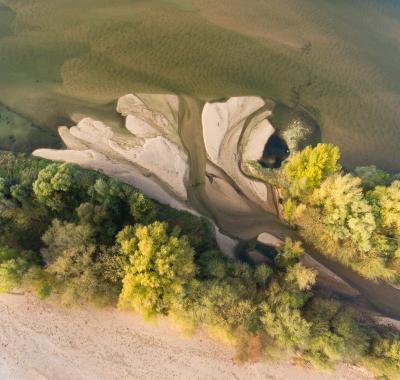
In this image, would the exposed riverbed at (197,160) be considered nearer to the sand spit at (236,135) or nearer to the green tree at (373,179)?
the sand spit at (236,135)

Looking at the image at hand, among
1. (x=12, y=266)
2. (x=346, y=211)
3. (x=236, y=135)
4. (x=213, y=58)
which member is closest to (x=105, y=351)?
(x=12, y=266)

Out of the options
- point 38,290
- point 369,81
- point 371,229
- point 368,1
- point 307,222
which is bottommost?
point 38,290

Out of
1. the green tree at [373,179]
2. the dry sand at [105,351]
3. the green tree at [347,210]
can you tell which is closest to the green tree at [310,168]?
the green tree at [347,210]

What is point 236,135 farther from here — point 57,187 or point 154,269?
point 57,187

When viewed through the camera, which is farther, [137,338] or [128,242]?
[137,338]

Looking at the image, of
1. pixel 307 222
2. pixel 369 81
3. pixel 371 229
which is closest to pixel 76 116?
pixel 307 222

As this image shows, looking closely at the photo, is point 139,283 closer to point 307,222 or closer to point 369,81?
point 307,222

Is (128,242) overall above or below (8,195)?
above
